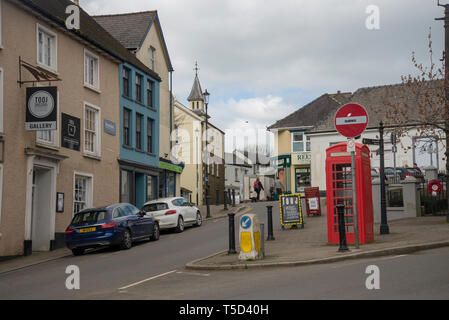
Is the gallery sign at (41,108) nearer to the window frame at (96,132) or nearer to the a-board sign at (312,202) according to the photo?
the window frame at (96,132)

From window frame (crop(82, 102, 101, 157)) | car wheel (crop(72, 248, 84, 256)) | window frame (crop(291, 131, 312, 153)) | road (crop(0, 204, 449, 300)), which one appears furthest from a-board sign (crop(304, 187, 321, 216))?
window frame (crop(291, 131, 312, 153))

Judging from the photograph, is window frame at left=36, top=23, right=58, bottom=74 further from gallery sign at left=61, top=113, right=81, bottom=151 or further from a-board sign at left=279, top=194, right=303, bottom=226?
a-board sign at left=279, top=194, right=303, bottom=226

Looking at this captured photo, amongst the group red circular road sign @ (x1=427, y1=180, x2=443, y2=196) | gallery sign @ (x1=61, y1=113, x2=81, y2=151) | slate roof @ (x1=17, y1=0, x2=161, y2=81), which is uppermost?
slate roof @ (x1=17, y1=0, x2=161, y2=81)

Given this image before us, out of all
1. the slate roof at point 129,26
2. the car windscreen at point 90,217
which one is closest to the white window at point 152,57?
the slate roof at point 129,26

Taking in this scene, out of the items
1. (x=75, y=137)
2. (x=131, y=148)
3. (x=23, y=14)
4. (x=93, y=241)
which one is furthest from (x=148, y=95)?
(x=93, y=241)

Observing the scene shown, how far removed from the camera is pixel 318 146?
47.8 meters

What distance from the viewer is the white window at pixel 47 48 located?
70.2ft

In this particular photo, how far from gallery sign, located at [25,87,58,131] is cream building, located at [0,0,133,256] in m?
0.34

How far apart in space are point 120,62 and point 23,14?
859cm

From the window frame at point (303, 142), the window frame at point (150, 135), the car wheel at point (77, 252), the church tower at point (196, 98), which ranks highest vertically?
the church tower at point (196, 98)

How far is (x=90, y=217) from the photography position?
1911 cm

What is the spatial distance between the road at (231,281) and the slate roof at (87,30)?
9.83 m

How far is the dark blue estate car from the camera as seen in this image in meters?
18.5

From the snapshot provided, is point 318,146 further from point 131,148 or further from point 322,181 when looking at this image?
point 131,148
